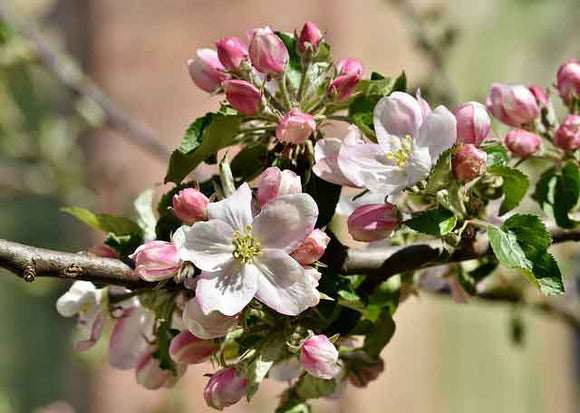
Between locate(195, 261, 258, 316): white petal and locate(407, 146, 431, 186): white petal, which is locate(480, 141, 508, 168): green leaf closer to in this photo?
locate(407, 146, 431, 186): white petal

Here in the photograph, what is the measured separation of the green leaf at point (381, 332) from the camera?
784mm

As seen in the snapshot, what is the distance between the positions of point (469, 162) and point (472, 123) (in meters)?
0.05

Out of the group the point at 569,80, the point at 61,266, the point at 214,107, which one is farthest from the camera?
the point at 214,107

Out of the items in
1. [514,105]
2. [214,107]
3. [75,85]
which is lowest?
[514,105]

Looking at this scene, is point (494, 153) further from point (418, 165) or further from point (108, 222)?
point (108, 222)

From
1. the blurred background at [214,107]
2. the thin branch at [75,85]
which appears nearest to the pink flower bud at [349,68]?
the thin branch at [75,85]

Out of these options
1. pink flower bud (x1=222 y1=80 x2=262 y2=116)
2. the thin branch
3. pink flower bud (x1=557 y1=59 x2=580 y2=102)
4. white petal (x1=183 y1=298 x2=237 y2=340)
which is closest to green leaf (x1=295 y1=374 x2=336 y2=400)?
white petal (x1=183 y1=298 x2=237 y2=340)

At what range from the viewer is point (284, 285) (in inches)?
25.8

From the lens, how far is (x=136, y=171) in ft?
10.5

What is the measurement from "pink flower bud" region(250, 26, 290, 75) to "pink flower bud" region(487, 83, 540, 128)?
22cm

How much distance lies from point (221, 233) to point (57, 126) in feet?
5.99

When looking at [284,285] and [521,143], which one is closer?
[284,285]

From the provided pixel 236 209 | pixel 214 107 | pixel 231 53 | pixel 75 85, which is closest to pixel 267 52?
pixel 231 53

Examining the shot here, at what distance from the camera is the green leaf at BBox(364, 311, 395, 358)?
78 centimetres
